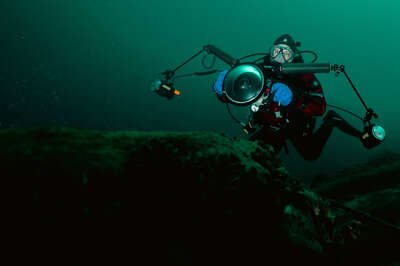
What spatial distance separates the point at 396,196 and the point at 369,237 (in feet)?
3.69

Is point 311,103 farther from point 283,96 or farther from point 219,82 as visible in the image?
point 219,82

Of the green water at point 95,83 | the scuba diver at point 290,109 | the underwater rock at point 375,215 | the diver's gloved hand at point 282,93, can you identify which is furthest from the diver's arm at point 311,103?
the green water at point 95,83

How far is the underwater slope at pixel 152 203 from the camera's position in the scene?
3.24 ft

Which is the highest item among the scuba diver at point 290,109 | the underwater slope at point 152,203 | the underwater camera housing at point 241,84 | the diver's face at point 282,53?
the diver's face at point 282,53

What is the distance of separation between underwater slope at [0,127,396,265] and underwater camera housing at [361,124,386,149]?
7.65 feet

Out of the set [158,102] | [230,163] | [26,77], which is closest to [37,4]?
[26,77]

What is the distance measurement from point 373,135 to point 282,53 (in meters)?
2.01

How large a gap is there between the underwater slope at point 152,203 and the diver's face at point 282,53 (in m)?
3.11

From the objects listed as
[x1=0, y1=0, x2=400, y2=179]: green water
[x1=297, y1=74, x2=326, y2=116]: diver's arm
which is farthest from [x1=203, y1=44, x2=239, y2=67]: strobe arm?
[x1=0, y1=0, x2=400, y2=179]: green water

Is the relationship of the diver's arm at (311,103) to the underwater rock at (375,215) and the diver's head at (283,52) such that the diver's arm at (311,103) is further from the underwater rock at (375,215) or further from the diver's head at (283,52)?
the underwater rock at (375,215)

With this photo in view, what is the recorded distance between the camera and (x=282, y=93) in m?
3.08

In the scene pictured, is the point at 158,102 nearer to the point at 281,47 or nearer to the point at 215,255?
the point at 281,47

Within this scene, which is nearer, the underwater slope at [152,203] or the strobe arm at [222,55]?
the underwater slope at [152,203]

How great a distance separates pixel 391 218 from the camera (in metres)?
2.36
